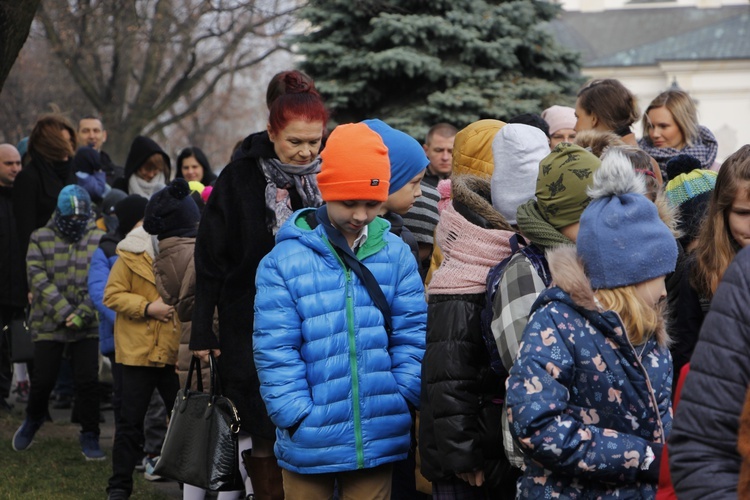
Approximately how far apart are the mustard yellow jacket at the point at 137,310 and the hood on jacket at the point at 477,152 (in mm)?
2792

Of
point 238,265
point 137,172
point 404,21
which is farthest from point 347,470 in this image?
point 404,21

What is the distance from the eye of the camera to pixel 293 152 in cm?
532

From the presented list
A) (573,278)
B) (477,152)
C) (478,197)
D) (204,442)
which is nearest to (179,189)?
(204,442)

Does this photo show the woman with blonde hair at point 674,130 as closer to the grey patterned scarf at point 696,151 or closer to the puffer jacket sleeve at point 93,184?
the grey patterned scarf at point 696,151

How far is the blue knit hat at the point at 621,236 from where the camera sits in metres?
3.25

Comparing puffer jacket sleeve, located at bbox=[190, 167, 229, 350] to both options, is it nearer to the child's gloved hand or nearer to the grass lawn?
the grass lawn

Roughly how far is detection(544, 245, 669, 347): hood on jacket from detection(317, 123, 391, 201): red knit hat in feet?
4.23

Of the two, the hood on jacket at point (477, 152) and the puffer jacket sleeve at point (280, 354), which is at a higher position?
the hood on jacket at point (477, 152)

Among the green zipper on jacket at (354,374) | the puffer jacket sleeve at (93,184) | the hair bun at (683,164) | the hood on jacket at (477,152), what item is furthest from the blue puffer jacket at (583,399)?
the puffer jacket sleeve at (93,184)

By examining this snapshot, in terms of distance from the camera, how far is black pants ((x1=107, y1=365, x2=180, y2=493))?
6547 millimetres

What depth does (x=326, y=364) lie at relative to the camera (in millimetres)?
4316

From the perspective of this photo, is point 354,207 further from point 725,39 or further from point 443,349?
point 725,39

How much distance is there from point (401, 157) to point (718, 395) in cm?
322

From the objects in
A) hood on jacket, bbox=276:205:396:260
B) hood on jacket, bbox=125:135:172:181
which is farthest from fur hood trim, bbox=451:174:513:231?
hood on jacket, bbox=125:135:172:181
